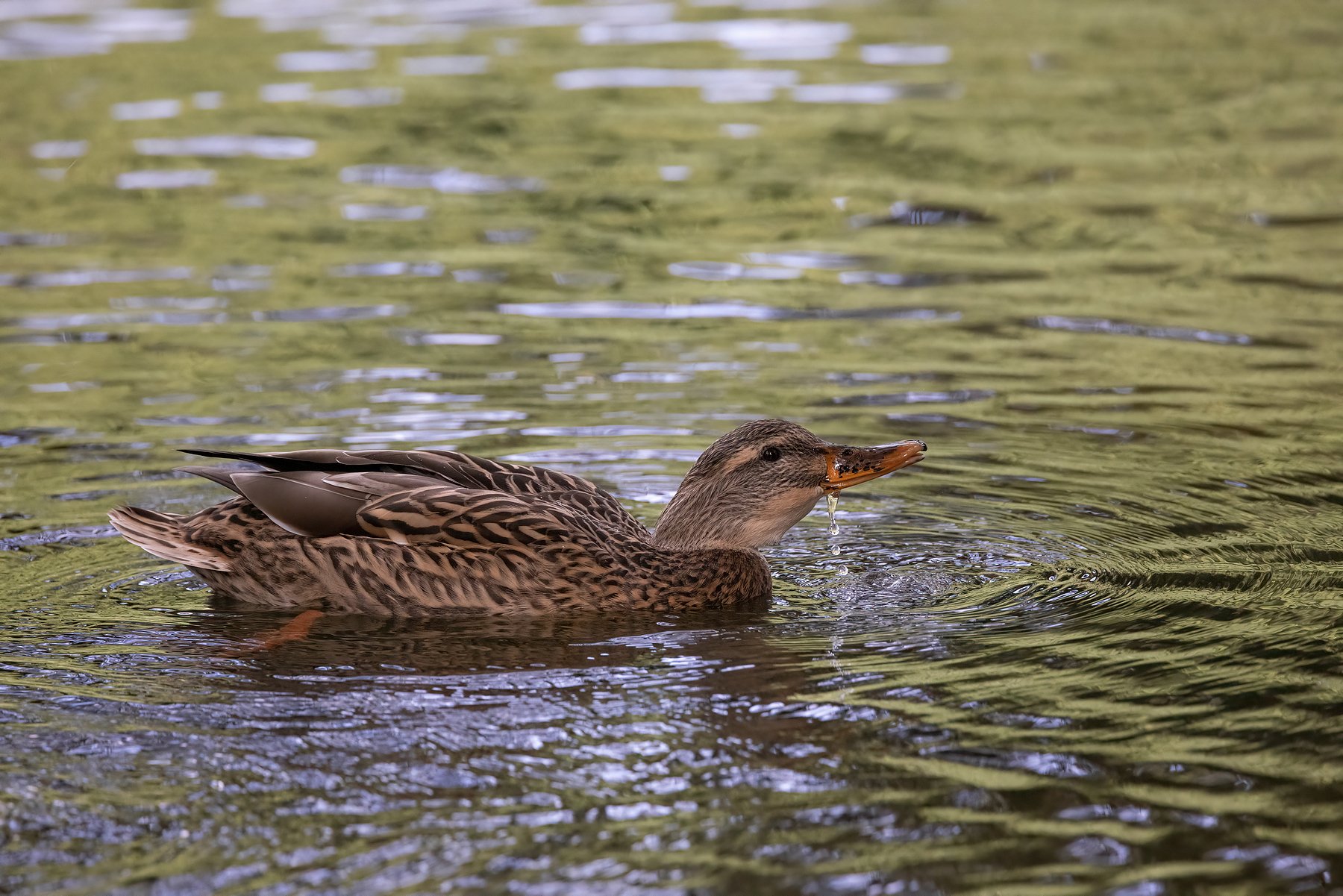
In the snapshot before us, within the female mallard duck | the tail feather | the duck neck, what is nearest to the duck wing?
the female mallard duck

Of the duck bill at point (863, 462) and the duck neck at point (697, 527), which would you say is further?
the duck neck at point (697, 527)

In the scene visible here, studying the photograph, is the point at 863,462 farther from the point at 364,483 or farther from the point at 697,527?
the point at 364,483

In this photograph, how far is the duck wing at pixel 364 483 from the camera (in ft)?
25.7

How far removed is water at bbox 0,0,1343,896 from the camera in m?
5.60

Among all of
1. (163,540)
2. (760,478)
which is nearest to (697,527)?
(760,478)

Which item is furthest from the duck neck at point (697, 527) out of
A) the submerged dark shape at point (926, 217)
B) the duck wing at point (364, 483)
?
the submerged dark shape at point (926, 217)

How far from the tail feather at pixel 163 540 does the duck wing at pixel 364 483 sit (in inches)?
12.0

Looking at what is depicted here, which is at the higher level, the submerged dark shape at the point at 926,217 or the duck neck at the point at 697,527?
the submerged dark shape at the point at 926,217

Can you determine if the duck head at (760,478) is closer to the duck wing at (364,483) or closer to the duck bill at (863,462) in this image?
the duck bill at (863,462)

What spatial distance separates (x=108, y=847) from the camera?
538cm

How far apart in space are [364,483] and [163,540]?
917 mm

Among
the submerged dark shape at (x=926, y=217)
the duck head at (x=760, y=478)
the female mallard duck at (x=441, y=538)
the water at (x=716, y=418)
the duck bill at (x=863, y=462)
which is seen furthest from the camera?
the submerged dark shape at (x=926, y=217)

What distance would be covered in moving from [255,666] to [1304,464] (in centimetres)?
551

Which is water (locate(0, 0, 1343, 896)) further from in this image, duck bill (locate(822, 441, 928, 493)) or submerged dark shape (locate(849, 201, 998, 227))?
duck bill (locate(822, 441, 928, 493))
